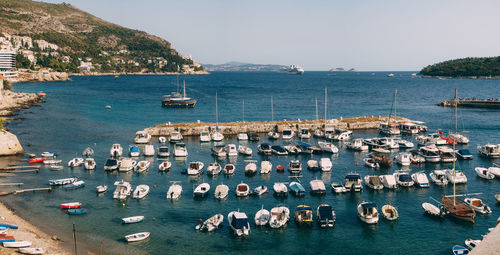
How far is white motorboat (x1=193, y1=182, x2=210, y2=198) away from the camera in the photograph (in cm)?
3958

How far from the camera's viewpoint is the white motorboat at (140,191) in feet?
129

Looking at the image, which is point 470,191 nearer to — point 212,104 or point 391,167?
point 391,167

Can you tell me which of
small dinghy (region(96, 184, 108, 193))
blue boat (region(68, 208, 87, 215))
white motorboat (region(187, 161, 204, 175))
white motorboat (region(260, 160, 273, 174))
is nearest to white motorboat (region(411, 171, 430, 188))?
white motorboat (region(260, 160, 273, 174))

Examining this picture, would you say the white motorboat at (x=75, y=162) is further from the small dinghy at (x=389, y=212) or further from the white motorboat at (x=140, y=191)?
the small dinghy at (x=389, y=212)

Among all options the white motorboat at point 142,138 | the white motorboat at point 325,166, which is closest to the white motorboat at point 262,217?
the white motorboat at point 325,166

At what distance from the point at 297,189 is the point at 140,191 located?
677 inches

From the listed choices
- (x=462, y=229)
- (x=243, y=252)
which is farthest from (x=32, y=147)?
(x=462, y=229)

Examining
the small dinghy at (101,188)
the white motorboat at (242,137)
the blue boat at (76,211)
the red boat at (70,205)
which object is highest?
the white motorboat at (242,137)

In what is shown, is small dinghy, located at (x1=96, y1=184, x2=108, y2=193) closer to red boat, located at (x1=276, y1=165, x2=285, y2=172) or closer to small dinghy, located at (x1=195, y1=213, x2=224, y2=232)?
small dinghy, located at (x1=195, y1=213, x2=224, y2=232)

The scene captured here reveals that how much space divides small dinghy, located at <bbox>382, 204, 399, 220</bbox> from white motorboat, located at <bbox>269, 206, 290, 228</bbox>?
30.7 ft

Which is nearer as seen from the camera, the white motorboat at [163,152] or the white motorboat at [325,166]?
the white motorboat at [325,166]

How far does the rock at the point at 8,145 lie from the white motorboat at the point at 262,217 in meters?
42.4

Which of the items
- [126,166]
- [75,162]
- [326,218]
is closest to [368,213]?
[326,218]

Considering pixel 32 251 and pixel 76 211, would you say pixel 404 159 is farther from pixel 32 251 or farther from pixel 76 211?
pixel 32 251
